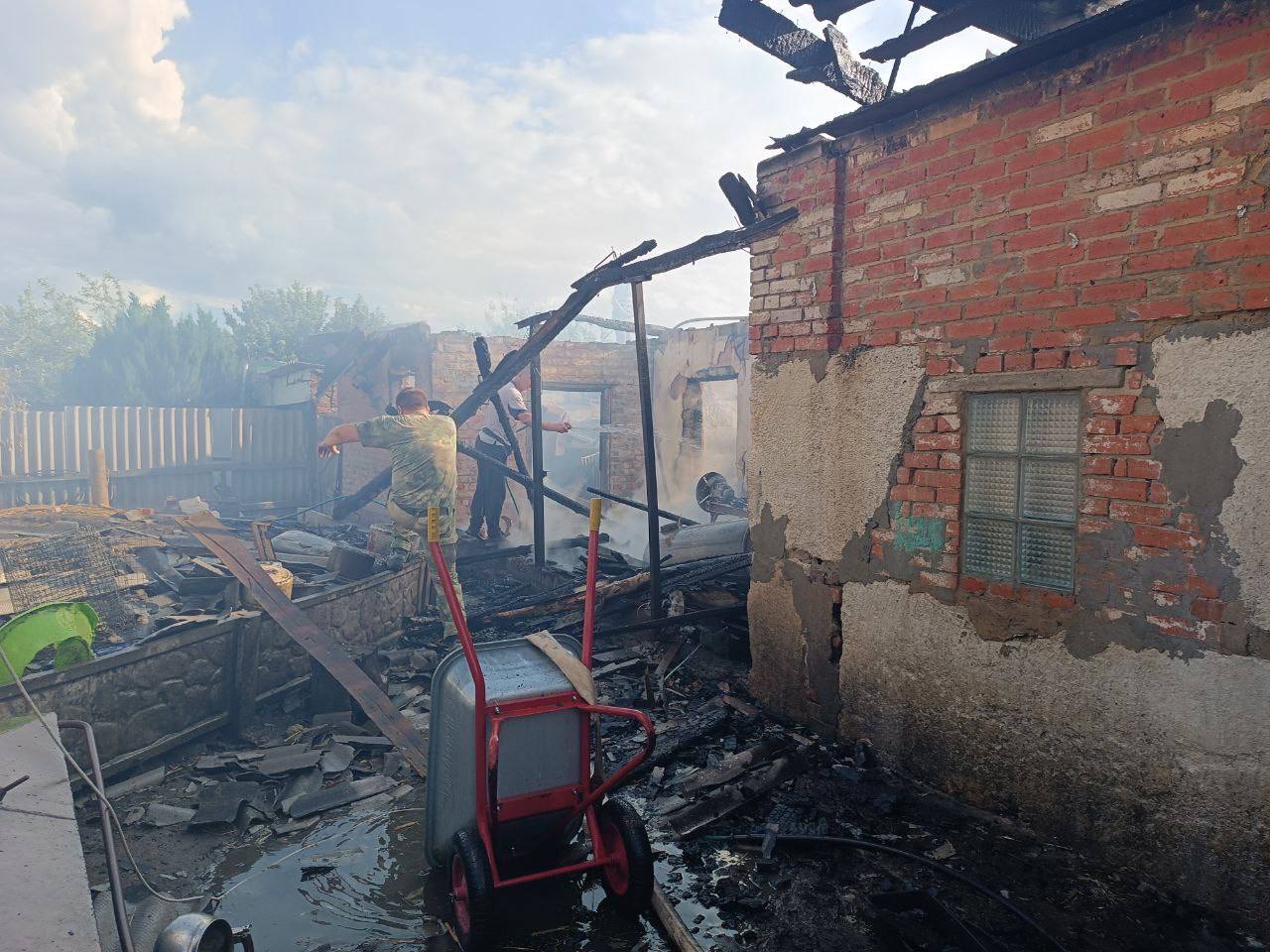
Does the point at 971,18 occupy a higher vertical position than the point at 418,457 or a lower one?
higher

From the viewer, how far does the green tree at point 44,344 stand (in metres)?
28.2

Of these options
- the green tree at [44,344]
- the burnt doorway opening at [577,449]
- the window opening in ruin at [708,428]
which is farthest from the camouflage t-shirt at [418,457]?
the green tree at [44,344]

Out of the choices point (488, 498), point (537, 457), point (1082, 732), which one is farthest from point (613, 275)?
point (488, 498)

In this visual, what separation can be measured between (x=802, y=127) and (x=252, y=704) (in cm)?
527

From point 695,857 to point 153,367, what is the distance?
88.3 feet

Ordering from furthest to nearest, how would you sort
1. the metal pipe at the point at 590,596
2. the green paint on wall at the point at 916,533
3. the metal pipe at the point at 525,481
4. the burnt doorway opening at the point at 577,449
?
1. the burnt doorway opening at the point at 577,449
2. the metal pipe at the point at 525,481
3. the green paint on wall at the point at 916,533
4. the metal pipe at the point at 590,596

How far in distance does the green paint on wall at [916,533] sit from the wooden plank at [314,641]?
3.13m

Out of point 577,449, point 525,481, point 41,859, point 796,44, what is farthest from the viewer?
point 577,449

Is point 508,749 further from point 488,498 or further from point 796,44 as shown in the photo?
point 488,498

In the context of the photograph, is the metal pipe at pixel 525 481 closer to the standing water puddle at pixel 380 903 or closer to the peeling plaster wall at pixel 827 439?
the peeling plaster wall at pixel 827 439

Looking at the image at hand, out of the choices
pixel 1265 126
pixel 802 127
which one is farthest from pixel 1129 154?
pixel 802 127

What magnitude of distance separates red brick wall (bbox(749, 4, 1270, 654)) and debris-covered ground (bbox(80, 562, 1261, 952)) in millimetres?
1190

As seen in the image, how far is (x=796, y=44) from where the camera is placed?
465 cm

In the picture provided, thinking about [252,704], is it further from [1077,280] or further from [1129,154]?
[1129,154]
